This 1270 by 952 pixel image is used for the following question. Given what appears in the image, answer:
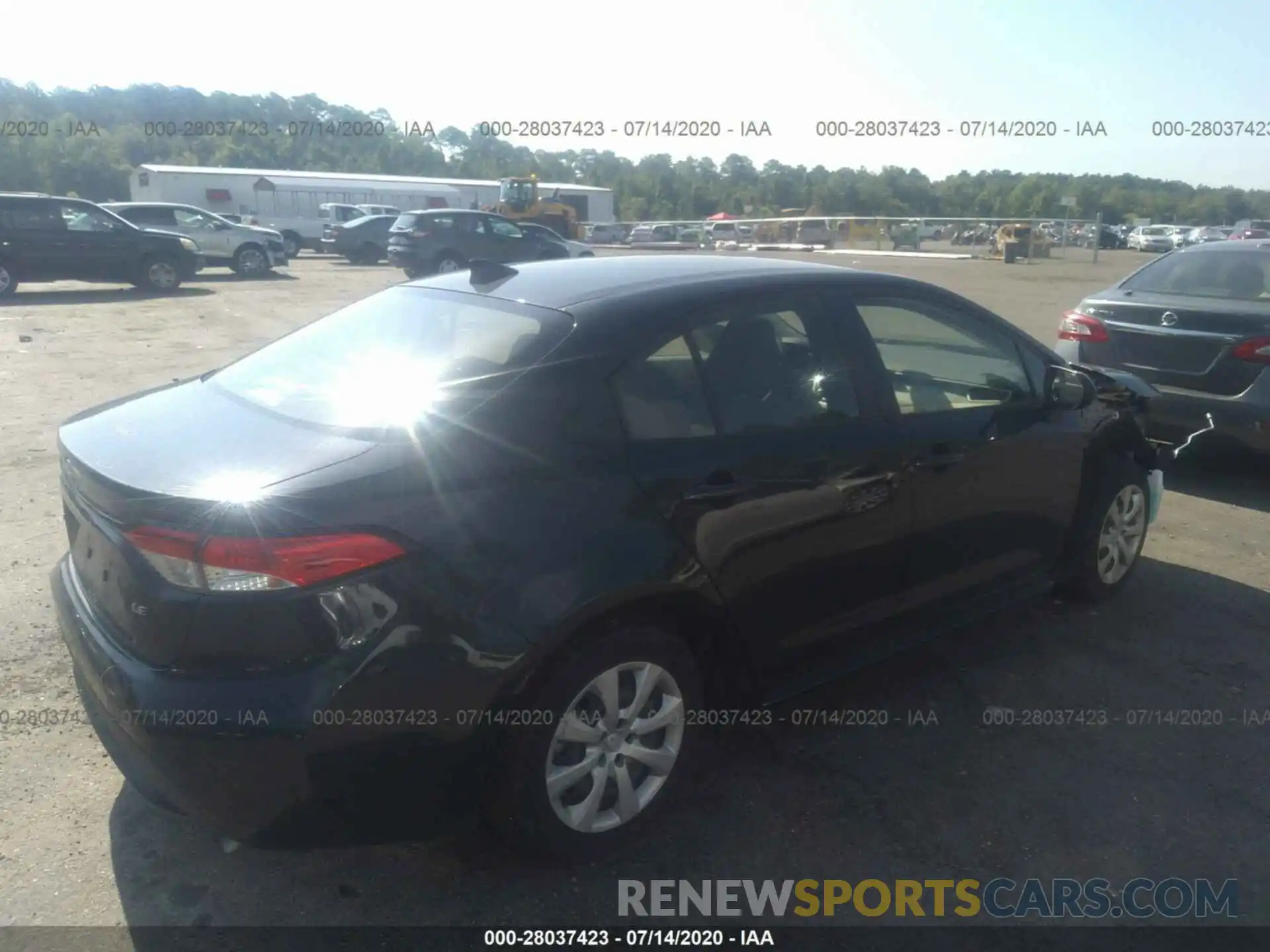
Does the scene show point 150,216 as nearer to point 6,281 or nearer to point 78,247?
point 78,247

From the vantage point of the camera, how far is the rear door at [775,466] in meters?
3.02

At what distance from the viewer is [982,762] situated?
11.6 feet

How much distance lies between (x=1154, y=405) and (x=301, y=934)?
5.94 metres

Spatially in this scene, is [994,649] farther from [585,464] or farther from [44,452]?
[44,452]

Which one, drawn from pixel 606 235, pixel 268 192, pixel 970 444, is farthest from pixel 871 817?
pixel 606 235

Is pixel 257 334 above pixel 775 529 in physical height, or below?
below

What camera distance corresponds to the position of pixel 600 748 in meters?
2.89

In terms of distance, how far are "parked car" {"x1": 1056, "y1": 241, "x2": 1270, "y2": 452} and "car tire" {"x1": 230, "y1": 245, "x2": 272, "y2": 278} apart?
68.5 ft

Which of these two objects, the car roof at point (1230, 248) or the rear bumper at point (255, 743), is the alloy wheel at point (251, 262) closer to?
the car roof at point (1230, 248)

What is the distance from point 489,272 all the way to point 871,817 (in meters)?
2.26

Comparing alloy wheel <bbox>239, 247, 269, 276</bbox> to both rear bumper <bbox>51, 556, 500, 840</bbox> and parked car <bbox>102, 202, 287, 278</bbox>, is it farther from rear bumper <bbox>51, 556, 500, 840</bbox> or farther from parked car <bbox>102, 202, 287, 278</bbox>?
rear bumper <bbox>51, 556, 500, 840</bbox>

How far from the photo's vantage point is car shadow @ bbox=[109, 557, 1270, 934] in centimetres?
278

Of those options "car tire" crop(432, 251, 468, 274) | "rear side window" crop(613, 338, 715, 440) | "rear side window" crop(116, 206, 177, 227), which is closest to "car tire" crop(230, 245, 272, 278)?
"rear side window" crop(116, 206, 177, 227)

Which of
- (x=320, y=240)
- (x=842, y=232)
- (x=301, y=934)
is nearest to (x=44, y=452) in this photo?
(x=301, y=934)
